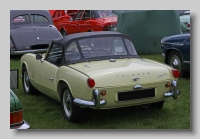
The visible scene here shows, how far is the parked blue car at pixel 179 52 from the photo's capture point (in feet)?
27.7

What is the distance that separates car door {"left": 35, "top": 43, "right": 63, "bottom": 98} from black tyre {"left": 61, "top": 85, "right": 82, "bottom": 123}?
386 millimetres

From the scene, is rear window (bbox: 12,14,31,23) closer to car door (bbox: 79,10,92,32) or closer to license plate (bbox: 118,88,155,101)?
car door (bbox: 79,10,92,32)

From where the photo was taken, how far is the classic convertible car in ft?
40.0

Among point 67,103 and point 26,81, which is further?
point 26,81

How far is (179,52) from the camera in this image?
343 inches

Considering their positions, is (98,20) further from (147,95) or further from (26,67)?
(147,95)

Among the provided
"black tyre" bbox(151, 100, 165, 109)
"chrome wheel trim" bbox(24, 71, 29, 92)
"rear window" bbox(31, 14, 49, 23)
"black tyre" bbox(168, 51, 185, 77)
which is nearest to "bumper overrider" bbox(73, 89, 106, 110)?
"black tyre" bbox(151, 100, 165, 109)

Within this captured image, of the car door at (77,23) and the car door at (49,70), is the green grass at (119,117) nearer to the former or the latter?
the car door at (49,70)

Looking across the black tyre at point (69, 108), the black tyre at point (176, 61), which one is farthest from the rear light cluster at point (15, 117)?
the black tyre at point (176, 61)

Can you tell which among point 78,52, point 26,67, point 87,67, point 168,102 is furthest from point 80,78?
point 26,67

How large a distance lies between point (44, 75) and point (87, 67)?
3.79ft

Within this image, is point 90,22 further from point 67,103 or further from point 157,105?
point 67,103

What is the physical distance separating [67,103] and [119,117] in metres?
0.82

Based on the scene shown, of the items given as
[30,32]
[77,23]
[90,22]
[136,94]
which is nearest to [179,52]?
[136,94]
